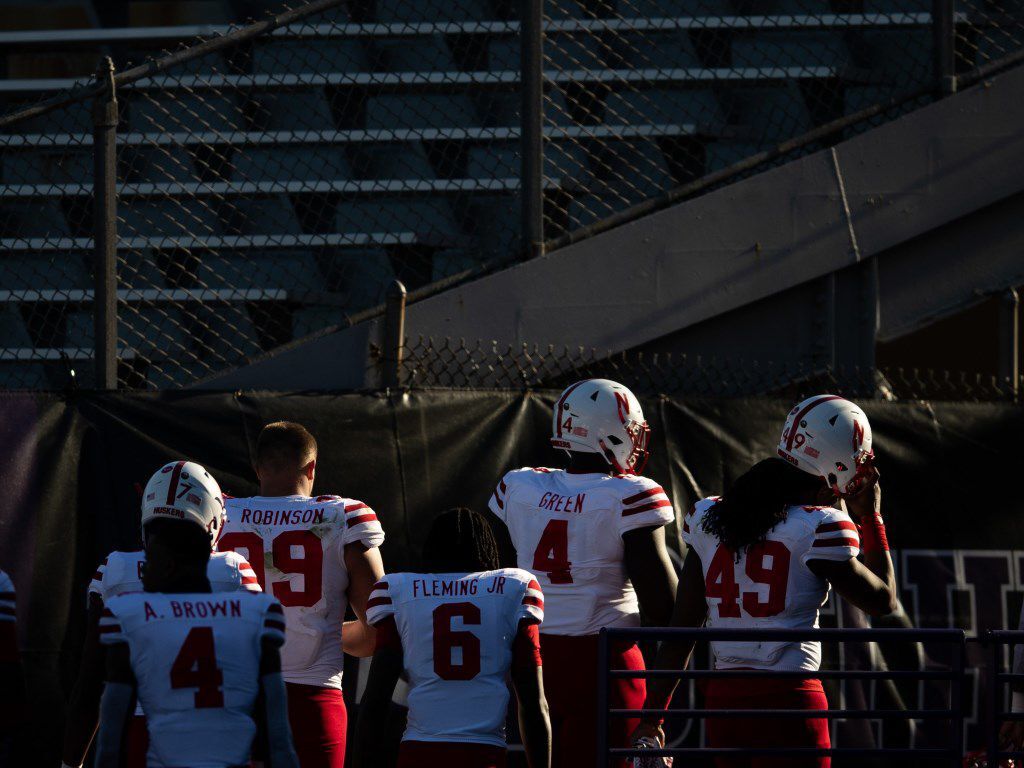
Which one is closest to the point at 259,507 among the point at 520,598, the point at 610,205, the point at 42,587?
the point at 520,598

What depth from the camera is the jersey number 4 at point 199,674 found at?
12.3ft

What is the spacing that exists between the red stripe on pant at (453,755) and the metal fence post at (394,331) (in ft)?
9.59

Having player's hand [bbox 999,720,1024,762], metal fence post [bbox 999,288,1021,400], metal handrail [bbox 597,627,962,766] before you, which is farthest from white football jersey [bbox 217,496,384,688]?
metal fence post [bbox 999,288,1021,400]

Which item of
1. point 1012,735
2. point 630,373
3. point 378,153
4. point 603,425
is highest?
point 378,153

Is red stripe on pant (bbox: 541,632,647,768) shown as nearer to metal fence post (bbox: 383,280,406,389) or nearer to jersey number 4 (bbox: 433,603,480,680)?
jersey number 4 (bbox: 433,603,480,680)

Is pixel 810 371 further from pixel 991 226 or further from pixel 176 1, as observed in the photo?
pixel 176 1

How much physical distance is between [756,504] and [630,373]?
9.99ft

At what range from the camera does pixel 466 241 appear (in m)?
8.38

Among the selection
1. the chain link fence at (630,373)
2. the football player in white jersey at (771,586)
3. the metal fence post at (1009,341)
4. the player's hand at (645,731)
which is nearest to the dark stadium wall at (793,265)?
the chain link fence at (630,373)

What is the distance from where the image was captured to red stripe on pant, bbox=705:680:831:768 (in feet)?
16.4

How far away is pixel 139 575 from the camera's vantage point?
4625 mm

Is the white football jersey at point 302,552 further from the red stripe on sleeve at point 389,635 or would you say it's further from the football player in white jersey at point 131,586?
the red stripe on sleeve at point 389,635

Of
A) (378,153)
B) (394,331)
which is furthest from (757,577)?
(378,153)

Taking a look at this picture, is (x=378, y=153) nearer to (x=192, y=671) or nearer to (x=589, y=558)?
(x=589, y=558)
